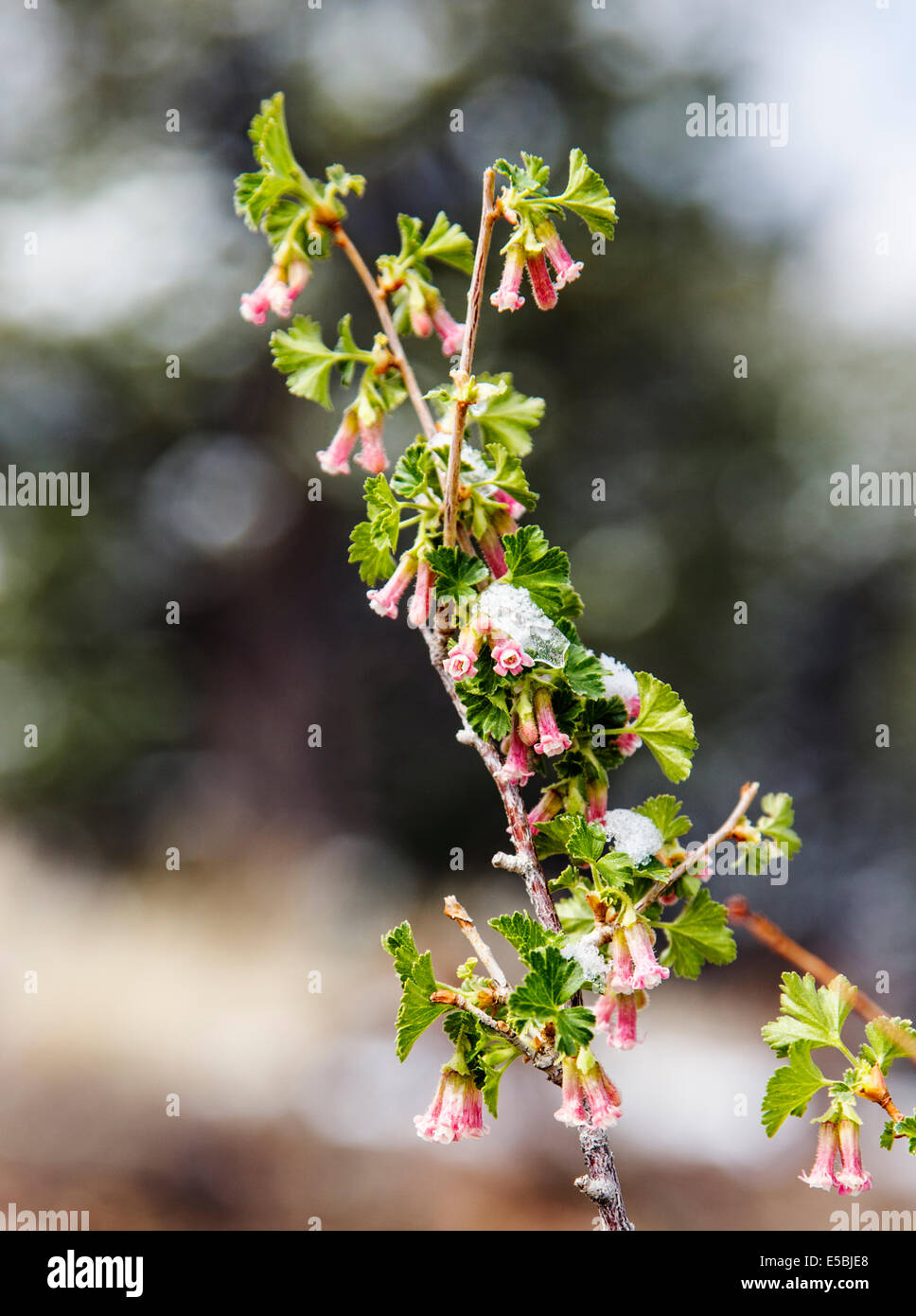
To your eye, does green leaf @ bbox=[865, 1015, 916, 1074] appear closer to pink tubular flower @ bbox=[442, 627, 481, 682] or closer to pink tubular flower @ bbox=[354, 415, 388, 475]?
pink tubular flower @ bbox=[442, 627, 481, 682]

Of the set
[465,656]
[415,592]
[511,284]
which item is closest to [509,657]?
[465,656]

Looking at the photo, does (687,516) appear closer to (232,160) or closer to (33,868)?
(232,160)

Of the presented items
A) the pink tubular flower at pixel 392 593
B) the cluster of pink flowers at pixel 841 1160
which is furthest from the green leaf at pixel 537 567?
the cluster of pink flowers at pixel 841 1160

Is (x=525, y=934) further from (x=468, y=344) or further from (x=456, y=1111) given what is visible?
(x=468, y=344)

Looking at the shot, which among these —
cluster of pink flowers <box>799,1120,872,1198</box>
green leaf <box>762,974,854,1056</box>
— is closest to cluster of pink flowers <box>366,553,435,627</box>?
green leaf <box>762,974,854,1056</box>

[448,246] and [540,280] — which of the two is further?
[448,246]

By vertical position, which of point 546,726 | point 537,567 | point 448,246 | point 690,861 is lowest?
point 690,861
